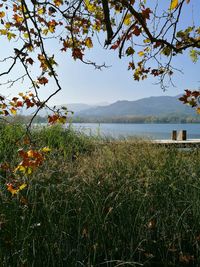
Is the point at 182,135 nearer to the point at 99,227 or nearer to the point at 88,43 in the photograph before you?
the point at 88,43

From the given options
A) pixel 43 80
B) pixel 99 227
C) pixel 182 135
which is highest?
pixel 43 80

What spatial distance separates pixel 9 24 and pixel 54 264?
7.86 ft

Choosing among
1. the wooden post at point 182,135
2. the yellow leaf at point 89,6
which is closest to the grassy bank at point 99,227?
the yellow leaf at point 89,6

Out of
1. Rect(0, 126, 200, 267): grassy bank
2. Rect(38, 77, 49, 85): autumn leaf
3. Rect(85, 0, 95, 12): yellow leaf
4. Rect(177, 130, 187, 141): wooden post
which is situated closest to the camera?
Rect(0, 126, 200, 267): grassy bank

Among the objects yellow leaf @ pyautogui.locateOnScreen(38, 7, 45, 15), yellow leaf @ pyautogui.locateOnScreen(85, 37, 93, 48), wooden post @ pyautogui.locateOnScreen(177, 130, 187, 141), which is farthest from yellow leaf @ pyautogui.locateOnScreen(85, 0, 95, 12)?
wooden post @ pyautogui.locateOnScreen(177, 130, 187, 141)

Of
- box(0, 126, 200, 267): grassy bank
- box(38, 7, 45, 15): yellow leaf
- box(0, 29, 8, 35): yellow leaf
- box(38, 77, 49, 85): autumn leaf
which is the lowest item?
box(0, 126, 200, 267): grassy bank

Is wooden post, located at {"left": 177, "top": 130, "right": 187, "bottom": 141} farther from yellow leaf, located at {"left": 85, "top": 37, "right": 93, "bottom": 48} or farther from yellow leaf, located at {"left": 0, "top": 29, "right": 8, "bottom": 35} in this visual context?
yellow leaf, located at {"left": 0, "top": 29, "right": 8, "bottom": 35}

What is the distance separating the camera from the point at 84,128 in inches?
371

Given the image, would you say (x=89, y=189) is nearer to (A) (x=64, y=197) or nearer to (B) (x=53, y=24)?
(A) (x=64, y=197)

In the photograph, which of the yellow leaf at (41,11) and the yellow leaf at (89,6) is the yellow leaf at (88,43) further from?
the yellow leaf at (41,11)

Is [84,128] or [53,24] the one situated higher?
[53,24]

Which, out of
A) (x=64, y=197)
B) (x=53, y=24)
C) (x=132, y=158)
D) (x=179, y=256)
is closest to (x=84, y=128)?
(x=132, y=158)

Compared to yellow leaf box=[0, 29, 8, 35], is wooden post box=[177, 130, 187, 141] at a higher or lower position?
lower

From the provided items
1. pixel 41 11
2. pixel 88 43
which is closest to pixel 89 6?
pixel 88 43
